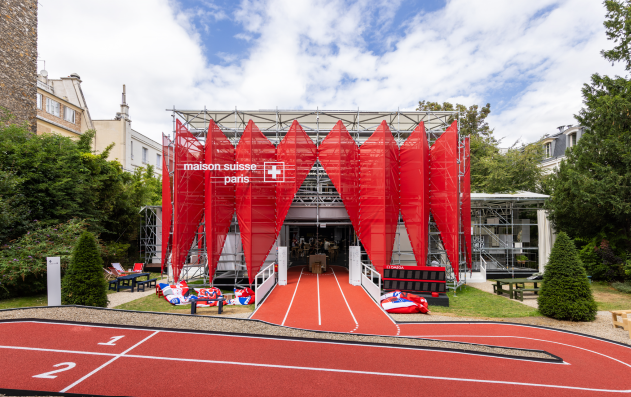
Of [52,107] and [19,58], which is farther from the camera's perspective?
[52,107]

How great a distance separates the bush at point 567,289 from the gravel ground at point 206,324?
3800 millimetres

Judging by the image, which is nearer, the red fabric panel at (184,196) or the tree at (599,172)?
the red fabric panel at (184,196)

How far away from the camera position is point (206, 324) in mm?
7379

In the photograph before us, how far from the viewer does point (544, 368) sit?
5.59 meters

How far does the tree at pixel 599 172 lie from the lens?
1419cm

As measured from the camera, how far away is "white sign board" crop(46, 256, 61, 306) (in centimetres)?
839

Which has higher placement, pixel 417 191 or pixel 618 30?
pixel 618 30

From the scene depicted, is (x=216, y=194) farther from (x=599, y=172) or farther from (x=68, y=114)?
(x=68, y=114)

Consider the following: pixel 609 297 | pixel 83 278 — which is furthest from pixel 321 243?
pixel 83 278

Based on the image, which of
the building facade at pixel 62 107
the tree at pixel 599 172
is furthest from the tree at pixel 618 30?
the building facade at pixel 62 107

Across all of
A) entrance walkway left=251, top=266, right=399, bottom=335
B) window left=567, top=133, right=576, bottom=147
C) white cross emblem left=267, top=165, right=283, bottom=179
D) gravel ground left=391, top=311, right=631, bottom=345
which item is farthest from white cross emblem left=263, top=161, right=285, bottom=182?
window left=567, top=133, right=576, bottom=147

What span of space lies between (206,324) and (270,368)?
2857 mm

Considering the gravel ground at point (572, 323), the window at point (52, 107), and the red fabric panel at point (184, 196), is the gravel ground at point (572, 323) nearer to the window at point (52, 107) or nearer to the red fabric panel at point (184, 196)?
the red fabric panel at point (184, 196)

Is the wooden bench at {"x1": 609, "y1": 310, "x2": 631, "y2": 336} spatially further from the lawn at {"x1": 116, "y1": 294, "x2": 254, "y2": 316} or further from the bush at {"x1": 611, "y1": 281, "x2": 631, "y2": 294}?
the lawn at {"x1": 116, "y1": 294, "x2": 254, "y2": 316}
